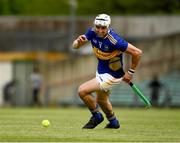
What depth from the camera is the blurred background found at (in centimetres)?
4434

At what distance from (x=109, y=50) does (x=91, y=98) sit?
1.01 metres

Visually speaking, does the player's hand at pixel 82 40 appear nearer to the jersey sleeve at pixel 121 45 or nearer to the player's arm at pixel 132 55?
the jersey sleeve at pixel 121 45

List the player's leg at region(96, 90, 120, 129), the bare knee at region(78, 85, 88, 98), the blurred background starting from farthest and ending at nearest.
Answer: the blurred background, the player's leg at region(96, 90, 120, 129), the bare knee at region(78, 85, 88, 98)

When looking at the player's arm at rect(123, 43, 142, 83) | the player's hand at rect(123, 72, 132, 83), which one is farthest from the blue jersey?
the player's hand at rect(123, 72, 132, 83)

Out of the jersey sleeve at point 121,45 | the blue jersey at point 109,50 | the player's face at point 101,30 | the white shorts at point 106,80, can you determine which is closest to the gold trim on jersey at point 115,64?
the blue jersey at point 109,50

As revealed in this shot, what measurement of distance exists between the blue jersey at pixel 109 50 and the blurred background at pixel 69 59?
24.1 m

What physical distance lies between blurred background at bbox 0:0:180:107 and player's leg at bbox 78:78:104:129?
945 inches

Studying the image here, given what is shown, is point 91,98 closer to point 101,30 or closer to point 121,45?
point 121,45

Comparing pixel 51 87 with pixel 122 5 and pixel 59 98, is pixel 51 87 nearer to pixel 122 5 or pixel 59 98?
pixel 59 98

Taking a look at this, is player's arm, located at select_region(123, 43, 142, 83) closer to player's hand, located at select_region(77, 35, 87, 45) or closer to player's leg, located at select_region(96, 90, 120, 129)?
player's leg, located at select_region(96, 90, 120, 129)

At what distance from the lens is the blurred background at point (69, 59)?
44.3 metres

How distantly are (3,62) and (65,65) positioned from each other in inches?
129

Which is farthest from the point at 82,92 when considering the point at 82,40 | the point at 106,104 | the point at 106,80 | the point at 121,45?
the point at 121,45

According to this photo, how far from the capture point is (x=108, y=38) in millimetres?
17656
